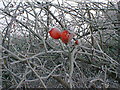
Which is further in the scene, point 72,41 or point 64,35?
point 72,41

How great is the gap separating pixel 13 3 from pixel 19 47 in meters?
0.36

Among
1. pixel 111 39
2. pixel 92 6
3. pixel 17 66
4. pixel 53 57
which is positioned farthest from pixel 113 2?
pixel 17 66

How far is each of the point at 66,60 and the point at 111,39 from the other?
1.90 ft

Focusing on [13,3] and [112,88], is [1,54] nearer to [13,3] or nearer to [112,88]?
[13,3]

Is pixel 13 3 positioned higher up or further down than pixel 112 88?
higher up

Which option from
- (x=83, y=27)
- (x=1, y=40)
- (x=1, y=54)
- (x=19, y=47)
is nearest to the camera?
(x=1, y=54)

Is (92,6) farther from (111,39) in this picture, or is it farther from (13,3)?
(13,3)

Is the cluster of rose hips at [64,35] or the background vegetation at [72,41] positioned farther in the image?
the background vegetation at [72,41]

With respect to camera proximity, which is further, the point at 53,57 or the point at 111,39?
the point at 111,39

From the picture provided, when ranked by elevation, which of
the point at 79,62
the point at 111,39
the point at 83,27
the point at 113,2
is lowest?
the point at 79,62

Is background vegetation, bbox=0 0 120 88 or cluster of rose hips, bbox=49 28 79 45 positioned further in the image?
background vegetation, bbox=0 0 120 88

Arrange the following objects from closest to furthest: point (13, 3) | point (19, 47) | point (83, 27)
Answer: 1. point (13, 3)
2. point (19, 47)
3. point (83, 27)

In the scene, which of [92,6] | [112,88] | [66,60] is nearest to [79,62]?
[66,60]

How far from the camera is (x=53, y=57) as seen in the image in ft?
4.66
